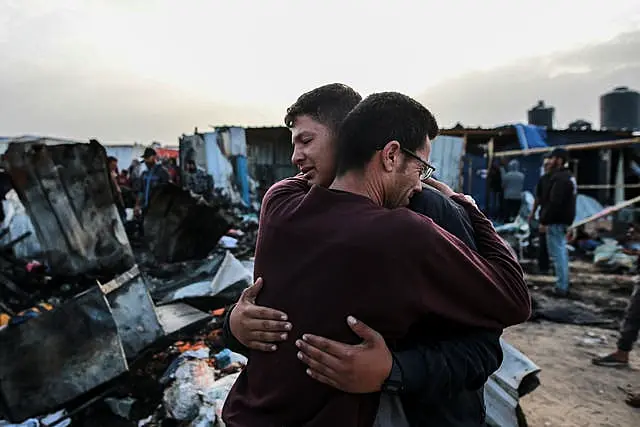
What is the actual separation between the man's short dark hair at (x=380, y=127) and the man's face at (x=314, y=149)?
371mm

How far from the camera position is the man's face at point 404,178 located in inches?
48.0

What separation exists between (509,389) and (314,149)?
223 cm

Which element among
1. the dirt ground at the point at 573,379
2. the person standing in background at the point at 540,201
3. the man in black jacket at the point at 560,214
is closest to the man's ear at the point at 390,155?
the dirt ground at the point at 573,379

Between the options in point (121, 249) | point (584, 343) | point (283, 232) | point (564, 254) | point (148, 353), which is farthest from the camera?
point (564, 254)

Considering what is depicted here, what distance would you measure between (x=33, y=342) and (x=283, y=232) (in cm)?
309

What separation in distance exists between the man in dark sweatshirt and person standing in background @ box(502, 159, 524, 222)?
36.0 ft

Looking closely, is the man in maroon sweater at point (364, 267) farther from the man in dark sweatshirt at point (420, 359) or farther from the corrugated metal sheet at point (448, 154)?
the corrugated metal sheet at point (448, 154)

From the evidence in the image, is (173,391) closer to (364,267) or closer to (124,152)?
(364,267)

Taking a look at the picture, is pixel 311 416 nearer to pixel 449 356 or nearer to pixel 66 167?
pixel 449 356

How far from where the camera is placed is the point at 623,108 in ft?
55.9

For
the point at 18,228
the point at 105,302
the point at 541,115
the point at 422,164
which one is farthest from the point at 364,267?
the point at 541,115

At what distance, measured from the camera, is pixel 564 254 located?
264 inches

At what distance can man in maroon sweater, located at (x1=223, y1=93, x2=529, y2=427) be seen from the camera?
41.2 inches

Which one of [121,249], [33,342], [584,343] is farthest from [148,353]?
[584,343]
